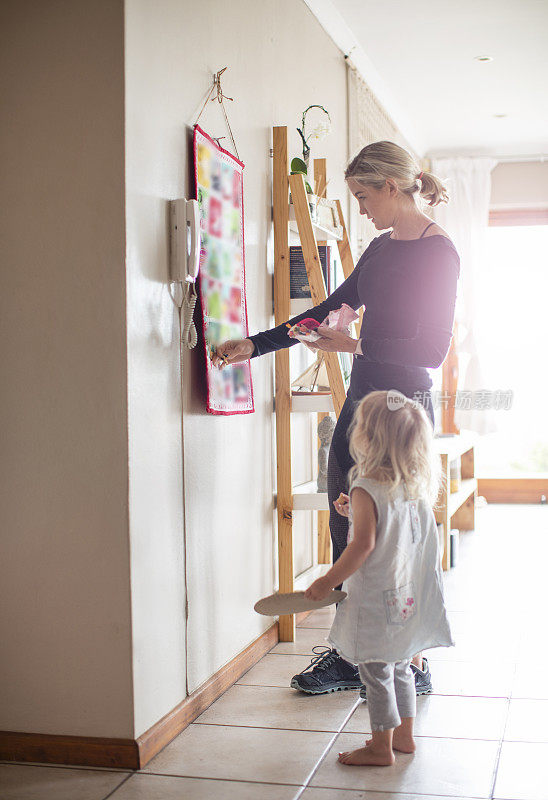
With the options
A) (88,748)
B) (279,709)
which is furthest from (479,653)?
(88,748)

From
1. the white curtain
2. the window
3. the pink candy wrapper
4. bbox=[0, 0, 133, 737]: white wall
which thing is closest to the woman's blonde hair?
the pink candy wrapper

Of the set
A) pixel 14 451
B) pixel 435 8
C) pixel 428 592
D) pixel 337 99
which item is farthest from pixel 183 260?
pixel 435 8

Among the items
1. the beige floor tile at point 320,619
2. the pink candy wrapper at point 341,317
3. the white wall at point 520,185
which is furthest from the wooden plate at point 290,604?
the white wall at point 520,185

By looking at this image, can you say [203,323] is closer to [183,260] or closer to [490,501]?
[183,260]

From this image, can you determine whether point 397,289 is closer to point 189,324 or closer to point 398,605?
point 189,324

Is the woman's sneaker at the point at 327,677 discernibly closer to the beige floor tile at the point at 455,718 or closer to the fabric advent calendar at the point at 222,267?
the beige floor tile at the point at 455,718

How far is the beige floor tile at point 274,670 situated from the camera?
2559 mm

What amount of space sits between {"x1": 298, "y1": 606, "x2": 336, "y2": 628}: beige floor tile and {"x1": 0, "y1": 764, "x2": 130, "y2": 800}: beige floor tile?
4.57ft

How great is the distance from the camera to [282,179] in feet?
9.95

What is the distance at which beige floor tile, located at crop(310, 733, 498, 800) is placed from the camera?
1819 mm

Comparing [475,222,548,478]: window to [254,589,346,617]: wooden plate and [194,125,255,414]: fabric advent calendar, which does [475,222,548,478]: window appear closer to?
[194,125,255,414]: fabric advent calendar

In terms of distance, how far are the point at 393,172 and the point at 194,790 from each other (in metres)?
1.48

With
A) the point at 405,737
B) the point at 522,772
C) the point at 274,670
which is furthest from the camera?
the point at 274,670

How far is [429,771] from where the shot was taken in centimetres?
190
